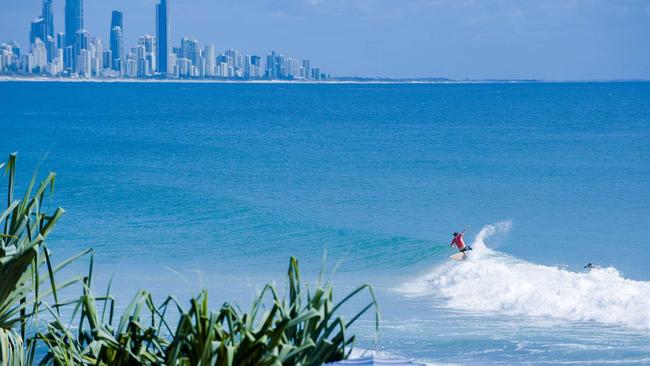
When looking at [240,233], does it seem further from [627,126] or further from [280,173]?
[627,126]

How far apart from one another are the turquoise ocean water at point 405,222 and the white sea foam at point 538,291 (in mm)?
44

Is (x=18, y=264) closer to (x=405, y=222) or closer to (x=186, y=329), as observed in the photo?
(x=186, y=329)

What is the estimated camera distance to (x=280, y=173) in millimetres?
40750

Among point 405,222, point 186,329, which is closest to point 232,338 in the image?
point 186,329

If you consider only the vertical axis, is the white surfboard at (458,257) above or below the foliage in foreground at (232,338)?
below

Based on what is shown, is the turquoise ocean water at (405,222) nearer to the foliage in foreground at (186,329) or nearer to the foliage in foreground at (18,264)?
the foliage in foreground at (186,329)

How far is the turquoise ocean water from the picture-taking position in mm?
15844

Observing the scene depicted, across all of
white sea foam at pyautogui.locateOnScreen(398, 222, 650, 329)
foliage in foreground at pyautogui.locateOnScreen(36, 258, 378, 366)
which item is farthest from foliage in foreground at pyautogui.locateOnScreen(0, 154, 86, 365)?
white sea foam at pyautogui.locateOnScreen(398, 222, 650, 329)

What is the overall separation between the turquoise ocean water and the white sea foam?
0.04m

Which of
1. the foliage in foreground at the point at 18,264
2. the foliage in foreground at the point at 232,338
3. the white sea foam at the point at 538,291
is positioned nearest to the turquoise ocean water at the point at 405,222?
the white sea foam at the point at 538,291

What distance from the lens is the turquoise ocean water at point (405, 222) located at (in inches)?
624

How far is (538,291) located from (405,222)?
1033 cm

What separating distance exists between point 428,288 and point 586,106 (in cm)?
8682

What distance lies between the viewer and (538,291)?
17812mm
